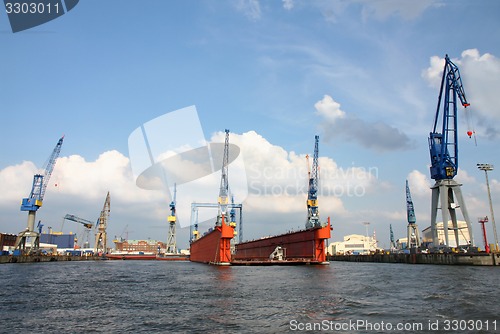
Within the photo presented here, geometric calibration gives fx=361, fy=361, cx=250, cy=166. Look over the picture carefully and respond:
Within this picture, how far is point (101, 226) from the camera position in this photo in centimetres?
15225

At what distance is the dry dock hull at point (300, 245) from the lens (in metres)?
59.9

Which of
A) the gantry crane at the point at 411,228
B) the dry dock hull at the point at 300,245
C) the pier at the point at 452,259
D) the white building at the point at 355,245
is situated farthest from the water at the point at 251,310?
the white building at the point at 355,245

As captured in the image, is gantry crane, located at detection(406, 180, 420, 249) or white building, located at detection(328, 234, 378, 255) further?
white building, located at detection(328, 234, 378, 255)

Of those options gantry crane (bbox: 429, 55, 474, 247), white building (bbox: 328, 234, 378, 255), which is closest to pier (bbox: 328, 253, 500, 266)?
gantry crane (bbox: 429, 55, 474, 247)

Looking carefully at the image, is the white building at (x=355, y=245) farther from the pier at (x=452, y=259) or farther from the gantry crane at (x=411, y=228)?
the pier at (x=452, y=259)

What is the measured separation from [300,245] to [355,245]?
4400 inches

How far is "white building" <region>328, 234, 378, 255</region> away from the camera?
166312 mm

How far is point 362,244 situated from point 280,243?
341 feet

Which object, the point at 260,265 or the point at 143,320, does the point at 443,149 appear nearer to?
the point at 260,265

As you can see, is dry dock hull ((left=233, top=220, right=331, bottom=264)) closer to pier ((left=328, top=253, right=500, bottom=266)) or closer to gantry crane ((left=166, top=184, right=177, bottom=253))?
pier ((left=328, top=253, right=500, bottom=266))

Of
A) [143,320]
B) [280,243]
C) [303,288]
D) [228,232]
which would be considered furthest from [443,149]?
[143,320]

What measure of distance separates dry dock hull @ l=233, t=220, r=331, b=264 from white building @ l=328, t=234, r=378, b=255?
90.2m

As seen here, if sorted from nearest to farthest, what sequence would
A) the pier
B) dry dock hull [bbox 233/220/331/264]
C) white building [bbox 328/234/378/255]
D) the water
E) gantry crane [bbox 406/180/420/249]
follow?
the water, the pier, dry dock hull [bbox 233/220/331/264], gantry crane [bbox 406/180/420/249], white building [bbox 328/234/378/255]

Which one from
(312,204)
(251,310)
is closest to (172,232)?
(312,204)
